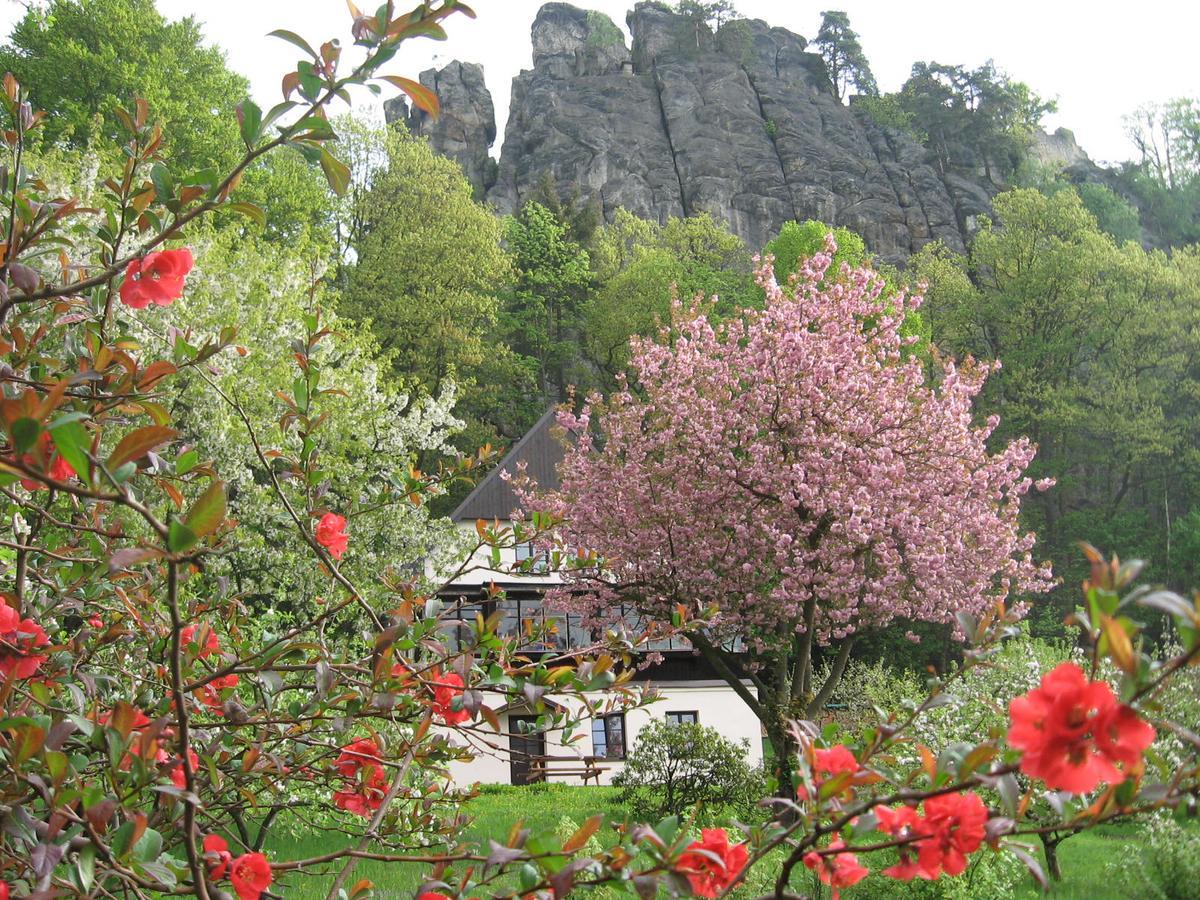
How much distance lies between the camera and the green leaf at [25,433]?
3.67ft

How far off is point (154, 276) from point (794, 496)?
10356 mm

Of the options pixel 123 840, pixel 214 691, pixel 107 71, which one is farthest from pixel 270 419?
pixel 107 71

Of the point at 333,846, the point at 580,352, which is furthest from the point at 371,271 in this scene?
the point at 333,846

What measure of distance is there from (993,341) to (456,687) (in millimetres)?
→ 37387

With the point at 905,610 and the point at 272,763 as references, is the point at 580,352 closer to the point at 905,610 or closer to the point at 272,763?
the point at 905,610

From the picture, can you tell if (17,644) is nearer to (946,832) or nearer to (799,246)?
(946,832)

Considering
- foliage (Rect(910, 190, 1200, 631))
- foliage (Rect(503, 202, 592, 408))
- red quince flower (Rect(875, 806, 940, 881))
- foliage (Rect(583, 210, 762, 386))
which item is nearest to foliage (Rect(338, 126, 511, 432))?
foliage (Rect(503, 202, 592, 408))

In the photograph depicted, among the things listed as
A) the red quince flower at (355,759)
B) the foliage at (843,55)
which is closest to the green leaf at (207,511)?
the red quince flower at (355,759)

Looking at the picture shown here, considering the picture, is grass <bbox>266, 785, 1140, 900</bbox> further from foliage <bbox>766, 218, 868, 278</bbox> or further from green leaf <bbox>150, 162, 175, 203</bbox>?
foliage <bbox>766, 218, 868, 278</bbox>

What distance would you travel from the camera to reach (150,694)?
8.27 ft

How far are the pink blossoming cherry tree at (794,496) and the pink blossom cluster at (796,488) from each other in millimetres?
22

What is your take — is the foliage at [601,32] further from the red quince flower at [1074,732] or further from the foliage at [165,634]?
the red quince flower at [1074,732]

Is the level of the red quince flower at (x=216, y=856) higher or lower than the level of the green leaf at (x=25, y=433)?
lower

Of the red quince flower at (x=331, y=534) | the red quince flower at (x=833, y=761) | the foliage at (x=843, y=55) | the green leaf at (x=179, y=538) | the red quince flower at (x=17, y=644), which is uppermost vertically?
the foliage at (x=843, y=55)
